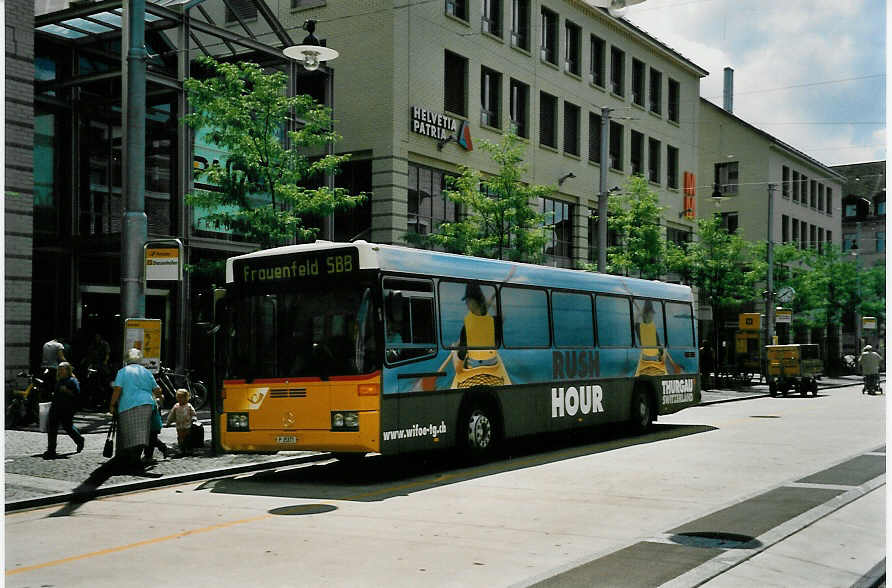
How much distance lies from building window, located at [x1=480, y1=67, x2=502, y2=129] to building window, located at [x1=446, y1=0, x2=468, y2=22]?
194cm

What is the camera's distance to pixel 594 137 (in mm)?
41500

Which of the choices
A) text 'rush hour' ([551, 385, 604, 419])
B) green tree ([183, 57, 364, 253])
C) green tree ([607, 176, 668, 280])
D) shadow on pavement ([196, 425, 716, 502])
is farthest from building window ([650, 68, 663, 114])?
shadow on pavement ([196, 425, 716, 502])

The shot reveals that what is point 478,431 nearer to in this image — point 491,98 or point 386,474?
point 386,474

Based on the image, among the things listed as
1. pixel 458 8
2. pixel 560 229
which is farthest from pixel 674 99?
pixel 458 8

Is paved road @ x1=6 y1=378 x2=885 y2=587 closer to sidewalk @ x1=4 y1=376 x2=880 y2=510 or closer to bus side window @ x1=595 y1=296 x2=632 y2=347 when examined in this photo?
sidewalk @ x1=4 y1=376 x2=880 y2=510

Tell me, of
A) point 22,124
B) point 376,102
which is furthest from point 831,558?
point 376,102

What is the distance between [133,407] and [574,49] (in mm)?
30683

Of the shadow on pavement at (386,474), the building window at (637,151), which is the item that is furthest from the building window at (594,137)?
the shadow on pavement at (386,474)

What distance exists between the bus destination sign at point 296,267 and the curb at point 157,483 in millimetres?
2588

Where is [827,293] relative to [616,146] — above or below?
below

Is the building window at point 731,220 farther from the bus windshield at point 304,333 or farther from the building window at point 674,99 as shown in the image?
the bus windshield at point 304,333

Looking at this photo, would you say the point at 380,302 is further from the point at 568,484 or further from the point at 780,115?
the point at 780,115

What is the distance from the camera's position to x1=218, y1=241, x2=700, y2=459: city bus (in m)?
12.4

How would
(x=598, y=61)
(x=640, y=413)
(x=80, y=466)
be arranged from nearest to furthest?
(x=80, y=466) → (x=640, y=413) → (x=598, y=61)
